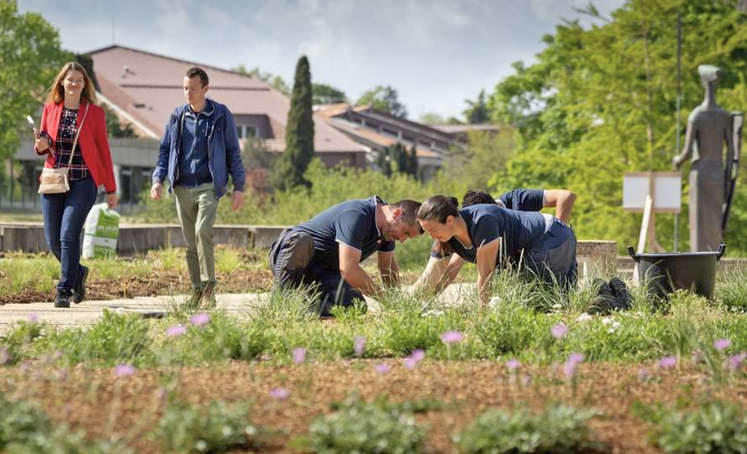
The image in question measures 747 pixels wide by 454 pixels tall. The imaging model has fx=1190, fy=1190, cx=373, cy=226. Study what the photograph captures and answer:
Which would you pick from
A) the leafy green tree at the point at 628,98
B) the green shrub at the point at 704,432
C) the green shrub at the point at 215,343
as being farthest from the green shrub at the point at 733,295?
the leafy green tree at the point at 628,98

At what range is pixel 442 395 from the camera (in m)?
4.45

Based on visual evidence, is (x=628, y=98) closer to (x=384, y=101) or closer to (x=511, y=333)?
(x=511, y=333)

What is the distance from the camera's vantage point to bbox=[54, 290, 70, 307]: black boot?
8547 mm

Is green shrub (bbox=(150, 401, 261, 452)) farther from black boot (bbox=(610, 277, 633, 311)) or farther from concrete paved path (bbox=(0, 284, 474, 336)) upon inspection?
black boot (bbox=(610, 277, 633, 311))

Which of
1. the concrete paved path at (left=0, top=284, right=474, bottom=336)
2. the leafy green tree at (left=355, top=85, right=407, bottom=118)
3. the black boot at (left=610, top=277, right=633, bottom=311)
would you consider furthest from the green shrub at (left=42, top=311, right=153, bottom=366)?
the leafy green tree at (left=355, top=85, right=407, bottom=118)

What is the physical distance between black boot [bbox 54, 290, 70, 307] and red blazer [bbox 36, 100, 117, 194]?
2.70 feet

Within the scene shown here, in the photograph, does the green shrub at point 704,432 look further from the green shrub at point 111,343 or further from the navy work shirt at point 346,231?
the navy work shirt at point 346,231

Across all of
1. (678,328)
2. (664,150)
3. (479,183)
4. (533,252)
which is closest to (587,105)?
(664,150)

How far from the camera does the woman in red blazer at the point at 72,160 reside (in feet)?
28.1

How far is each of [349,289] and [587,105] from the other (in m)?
16.9

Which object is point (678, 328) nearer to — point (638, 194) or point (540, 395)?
point (540, 395)

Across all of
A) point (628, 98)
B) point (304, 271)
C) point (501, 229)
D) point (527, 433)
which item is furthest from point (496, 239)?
point (628, 98)

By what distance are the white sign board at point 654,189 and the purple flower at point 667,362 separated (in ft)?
34.2

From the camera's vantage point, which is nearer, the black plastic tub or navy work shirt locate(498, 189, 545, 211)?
the black plastic tub
